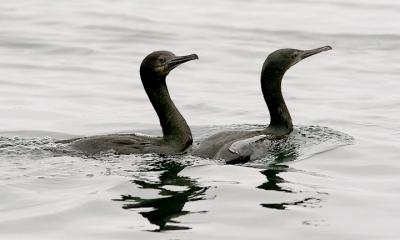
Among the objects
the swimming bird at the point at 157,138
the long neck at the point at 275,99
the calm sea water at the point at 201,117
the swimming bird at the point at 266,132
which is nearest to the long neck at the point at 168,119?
the swimming bird at the point at 157,138

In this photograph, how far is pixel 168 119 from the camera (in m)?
13.7

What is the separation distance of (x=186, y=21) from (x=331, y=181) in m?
14.8

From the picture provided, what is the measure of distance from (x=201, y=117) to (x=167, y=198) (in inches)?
221

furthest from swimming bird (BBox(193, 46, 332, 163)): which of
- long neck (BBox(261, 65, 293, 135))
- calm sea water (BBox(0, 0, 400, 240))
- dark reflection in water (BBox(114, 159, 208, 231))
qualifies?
dark reflection in water (BBox(114, 159, 208, 231))

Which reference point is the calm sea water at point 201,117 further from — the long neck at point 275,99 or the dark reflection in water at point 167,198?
the long neck at point 275,99

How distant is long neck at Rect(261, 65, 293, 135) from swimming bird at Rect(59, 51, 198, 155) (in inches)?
44.8

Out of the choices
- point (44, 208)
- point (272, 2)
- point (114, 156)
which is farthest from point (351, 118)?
point (272, 2)

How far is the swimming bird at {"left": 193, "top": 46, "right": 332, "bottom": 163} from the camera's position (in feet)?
42.2

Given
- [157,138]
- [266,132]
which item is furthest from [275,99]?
[157,138]

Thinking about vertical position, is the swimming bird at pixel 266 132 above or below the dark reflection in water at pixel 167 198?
above

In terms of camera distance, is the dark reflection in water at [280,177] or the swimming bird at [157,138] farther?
the swimming bird at [157,138]

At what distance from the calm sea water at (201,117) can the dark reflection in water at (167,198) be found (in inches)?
0.8

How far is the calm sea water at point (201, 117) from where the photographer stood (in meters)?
10.8

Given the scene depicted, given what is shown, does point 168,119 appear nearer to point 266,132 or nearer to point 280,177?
point 266,132
